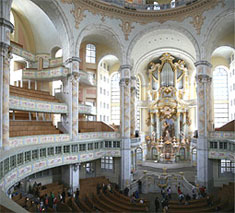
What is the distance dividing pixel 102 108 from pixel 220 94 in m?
15.1

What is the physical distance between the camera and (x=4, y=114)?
12.0 meters

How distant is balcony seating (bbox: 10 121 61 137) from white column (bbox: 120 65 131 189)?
6.28 m

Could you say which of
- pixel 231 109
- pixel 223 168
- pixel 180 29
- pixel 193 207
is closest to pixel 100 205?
pixel 193 207

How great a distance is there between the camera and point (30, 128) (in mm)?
15656

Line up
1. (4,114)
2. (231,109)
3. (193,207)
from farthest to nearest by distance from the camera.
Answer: (231,109), (193,207), (4,114)

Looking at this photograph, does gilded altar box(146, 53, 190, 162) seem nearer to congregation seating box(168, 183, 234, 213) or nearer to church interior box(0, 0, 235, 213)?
church interior box(0, 0, 235, 213)

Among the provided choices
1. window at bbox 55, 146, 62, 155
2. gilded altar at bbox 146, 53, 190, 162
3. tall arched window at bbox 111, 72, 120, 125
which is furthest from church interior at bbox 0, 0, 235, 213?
tall arched window at bbox 111, 72, 120, 125

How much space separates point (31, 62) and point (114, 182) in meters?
14.0

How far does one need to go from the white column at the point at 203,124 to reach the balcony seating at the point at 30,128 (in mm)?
12381

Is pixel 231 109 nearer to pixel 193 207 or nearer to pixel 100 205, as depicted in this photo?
pixel 193 207

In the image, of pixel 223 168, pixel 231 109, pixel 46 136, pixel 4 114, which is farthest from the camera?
pixel 231 109

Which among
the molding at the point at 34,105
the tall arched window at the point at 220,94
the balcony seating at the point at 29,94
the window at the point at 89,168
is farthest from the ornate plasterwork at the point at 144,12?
the window at the point at 89,168

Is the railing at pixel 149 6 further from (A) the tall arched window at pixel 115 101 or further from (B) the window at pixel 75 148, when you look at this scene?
(B) the window at pixel 75 148

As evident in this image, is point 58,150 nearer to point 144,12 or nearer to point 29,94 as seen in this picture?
point 29,94
